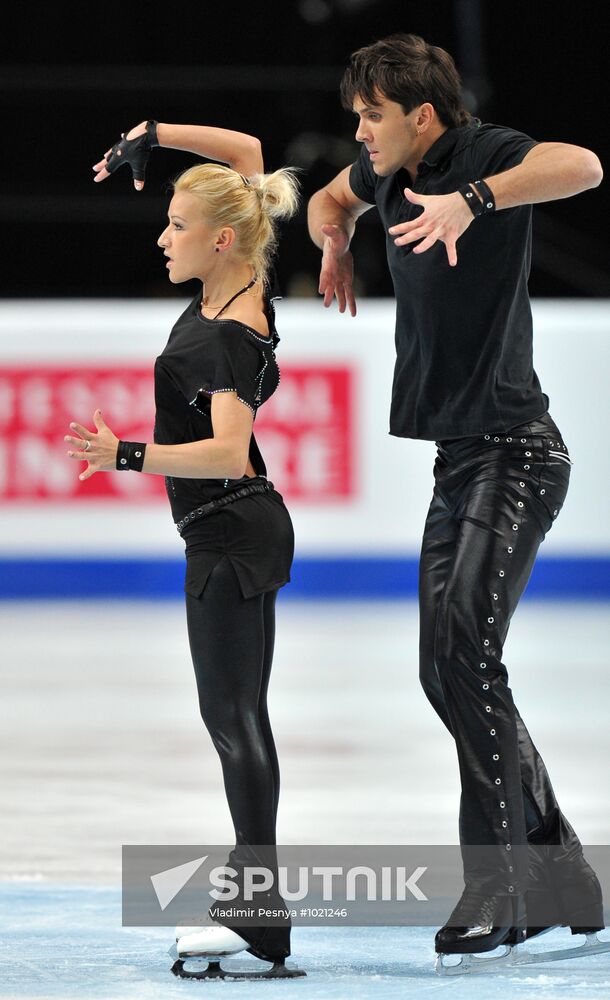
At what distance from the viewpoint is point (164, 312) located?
8.78 meters

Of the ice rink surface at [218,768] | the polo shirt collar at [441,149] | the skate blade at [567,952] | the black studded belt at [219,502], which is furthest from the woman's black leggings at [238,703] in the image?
→ the polo shirt collar at [441,149]

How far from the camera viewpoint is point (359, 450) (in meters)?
8.60

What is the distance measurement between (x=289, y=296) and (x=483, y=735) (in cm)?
696

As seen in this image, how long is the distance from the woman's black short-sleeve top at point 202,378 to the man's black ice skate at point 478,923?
904mm

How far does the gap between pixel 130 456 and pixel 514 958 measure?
4.00ft

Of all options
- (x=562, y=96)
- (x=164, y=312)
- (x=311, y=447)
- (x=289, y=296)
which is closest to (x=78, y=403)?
(x=164, y=312)

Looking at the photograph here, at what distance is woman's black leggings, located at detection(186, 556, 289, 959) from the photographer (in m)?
3.02

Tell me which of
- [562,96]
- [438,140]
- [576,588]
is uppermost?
[562,96]

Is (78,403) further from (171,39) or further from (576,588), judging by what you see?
(171,39)

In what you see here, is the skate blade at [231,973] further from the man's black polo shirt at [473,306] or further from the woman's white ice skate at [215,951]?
the man's black polo shirt at [473,306]

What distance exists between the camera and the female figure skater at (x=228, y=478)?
3.02m

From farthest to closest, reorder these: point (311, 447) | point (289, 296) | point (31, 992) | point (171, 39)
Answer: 1. point (171, 39)
2. point (289, 296)
3. point (311, 447)
4. point (31, 992)

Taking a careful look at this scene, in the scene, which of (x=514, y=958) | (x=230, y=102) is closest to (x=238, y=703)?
(x=514, y=958)

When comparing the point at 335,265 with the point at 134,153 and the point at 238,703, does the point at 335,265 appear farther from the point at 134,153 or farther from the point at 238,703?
the point at 238,703
